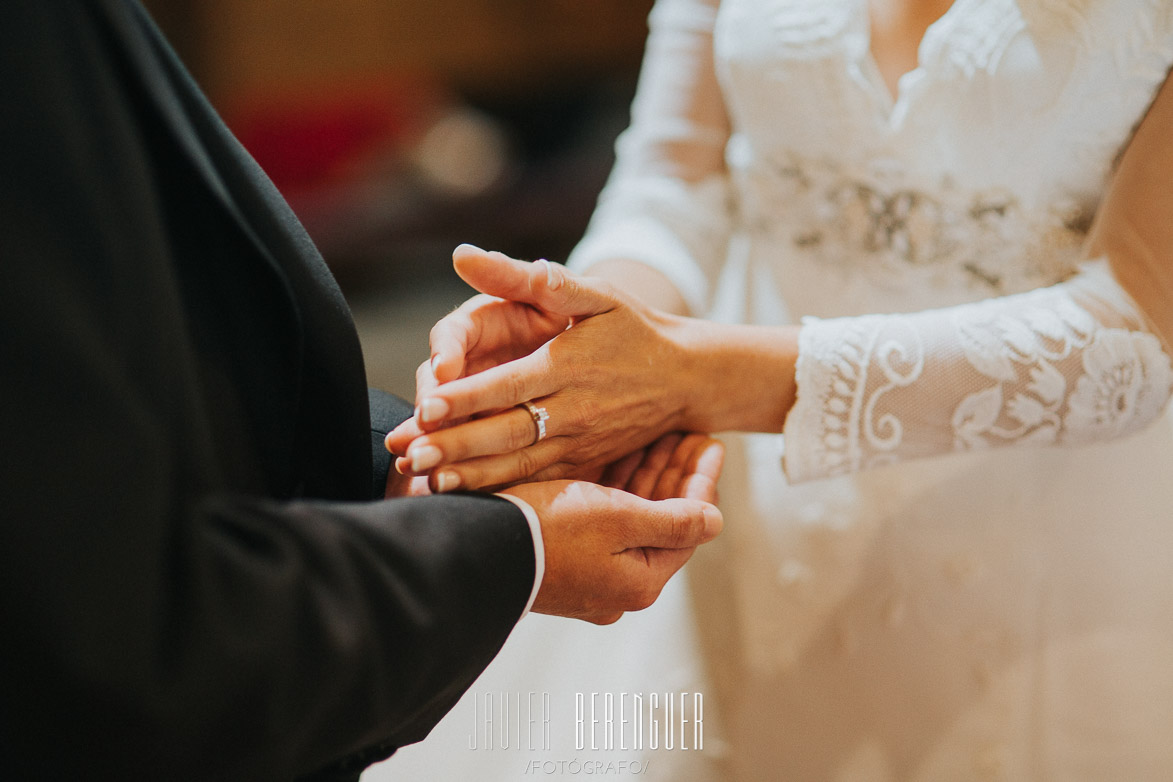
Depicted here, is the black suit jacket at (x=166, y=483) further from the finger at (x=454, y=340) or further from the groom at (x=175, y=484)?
the finger at (x=454, y=340)

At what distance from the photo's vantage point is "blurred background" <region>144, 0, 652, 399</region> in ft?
10.1

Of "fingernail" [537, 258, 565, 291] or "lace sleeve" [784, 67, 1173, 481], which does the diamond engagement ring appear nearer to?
"fingernail" [537, 258, 565, 291]

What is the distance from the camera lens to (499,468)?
594mm

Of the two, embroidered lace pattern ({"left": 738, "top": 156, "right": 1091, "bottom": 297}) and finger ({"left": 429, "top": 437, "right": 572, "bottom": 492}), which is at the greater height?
embroidered lace pattern ({"left": 738, "top": 156, "right": 1091, "bottom": 297})

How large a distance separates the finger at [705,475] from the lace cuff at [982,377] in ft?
0.20

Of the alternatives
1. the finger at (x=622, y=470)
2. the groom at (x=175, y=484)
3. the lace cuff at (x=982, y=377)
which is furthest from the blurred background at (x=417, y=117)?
Answer: the groom at (x=175, y=484)

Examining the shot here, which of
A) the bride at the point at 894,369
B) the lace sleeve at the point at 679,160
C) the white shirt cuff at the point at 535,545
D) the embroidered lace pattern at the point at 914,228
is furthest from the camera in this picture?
the lace sleeve at the point at 679,160

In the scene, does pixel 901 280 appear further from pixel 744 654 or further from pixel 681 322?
pixel 744 654

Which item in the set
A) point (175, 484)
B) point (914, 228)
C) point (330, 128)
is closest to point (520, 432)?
point (175, 484)

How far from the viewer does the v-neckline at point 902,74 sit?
74cm

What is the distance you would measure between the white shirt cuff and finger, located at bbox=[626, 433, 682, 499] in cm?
18

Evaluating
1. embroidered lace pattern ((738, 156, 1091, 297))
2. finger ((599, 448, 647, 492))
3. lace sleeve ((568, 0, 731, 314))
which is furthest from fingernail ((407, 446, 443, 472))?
embroidered lace pattern ((738, 156, 1091, 297))

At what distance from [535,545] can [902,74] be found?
1.96 ft

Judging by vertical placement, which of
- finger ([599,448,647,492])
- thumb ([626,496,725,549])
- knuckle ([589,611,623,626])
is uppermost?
thumb ([626,496,725,549])
